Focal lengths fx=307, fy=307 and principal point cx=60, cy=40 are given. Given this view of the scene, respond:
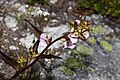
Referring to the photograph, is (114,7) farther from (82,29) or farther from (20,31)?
(82,29)

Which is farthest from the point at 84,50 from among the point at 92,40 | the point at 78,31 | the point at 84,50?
the point at 78,31

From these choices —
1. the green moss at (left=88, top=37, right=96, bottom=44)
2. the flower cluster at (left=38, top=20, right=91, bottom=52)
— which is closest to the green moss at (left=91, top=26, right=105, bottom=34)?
the green moss at (left=88, top=37, right=96, bottom=44)

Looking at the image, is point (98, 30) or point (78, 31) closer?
point (78, 31)

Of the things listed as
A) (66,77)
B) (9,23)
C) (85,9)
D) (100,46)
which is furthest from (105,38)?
(9,23)

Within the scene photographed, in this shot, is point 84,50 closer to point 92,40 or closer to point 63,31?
point 92,40

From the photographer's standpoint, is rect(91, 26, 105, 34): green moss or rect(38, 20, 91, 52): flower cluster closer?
rect(38, 20, 91, 52): flower cluster

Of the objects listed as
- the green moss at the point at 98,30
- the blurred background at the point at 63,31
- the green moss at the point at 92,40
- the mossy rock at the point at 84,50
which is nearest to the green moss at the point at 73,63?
the blurred background at the point at 63,31

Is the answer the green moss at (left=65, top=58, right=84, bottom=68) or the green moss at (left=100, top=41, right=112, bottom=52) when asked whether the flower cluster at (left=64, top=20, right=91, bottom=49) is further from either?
the green moss at (left=100, top=41, right=112, bottom=52)

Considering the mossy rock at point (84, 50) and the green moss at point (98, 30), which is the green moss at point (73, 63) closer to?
the mossy rock at point (84, 50)
